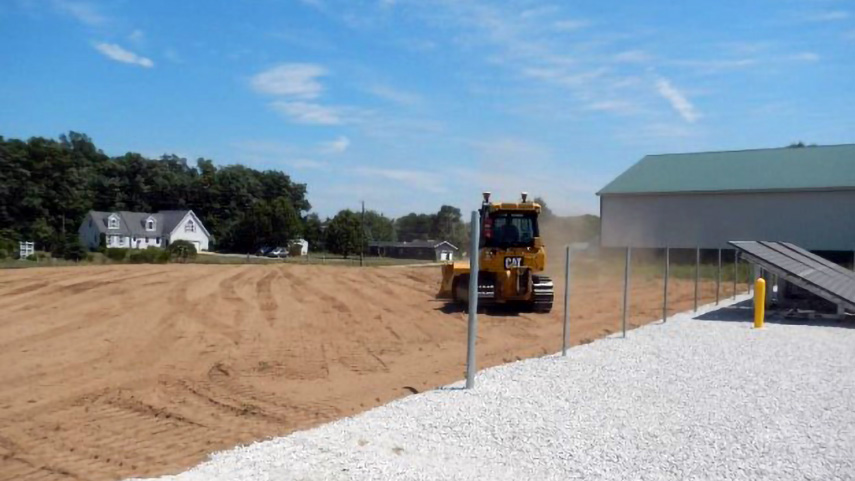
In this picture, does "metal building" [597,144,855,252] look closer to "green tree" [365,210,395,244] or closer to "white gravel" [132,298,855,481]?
"white gravel" [132,298,855,481]

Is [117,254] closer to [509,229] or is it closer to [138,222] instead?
[138,222]

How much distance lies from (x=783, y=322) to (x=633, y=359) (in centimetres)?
832

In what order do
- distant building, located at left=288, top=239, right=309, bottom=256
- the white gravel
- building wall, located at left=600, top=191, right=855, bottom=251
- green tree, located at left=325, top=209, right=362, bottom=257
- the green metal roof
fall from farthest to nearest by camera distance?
distant building, located at left=288, top=239, right=309, bottom=256 → green tree, located at left=325, top=209, right=362, bottom=257 → the green metal roof → building wall, located at left=600, top=191, right=855, bottom=251 → the white gravel

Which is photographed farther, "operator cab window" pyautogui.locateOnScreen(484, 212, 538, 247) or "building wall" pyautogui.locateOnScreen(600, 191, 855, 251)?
"building wall" pyautogui.locateOnScreen(600, 191, 855, 251)

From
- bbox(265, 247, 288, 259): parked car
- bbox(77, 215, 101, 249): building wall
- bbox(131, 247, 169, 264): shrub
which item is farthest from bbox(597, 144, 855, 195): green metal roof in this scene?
bbox(77, 215, 101, 249): building wall

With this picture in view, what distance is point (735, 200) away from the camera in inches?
1850

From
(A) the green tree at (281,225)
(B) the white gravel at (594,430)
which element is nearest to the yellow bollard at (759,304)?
(B) the white gravel at (594,430)

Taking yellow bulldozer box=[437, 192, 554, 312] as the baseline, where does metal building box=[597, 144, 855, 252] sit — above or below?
above

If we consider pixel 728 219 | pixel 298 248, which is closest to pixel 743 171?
pixel 728 219

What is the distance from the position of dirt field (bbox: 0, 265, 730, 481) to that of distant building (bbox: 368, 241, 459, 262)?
173ft

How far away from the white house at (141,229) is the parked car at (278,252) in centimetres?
858

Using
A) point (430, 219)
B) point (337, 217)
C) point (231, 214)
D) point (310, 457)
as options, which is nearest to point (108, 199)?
point (231, 214)

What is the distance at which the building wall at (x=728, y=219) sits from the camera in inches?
1742

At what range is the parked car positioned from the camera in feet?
265
